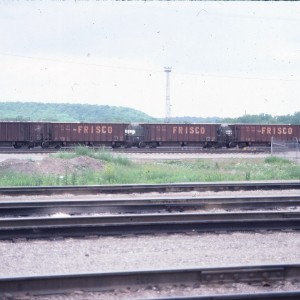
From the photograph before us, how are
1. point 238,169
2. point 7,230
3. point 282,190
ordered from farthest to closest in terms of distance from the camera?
point 238,169 < point 282,190 < point 7,230

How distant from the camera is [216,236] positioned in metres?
10.4

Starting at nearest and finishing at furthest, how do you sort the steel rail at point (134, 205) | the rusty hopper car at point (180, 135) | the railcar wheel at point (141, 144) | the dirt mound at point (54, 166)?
the steel rail at point (134, 205), the dirt mound at point (54, 166), the rusty hopper car at point (180, 135), the railcar wheel at point (141, 144)

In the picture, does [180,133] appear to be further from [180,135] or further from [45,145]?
[45,145]

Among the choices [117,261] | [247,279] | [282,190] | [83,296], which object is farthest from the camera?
[282,190]

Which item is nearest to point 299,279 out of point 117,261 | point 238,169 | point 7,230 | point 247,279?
point 247,279

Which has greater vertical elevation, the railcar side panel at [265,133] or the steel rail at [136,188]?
the railcar side panel at [265,133]

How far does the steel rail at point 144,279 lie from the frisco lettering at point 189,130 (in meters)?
42.0

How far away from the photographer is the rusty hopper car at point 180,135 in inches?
1925

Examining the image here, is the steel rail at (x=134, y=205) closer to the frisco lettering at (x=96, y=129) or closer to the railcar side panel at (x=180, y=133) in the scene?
the railcar side panel at (x=180, y=133)

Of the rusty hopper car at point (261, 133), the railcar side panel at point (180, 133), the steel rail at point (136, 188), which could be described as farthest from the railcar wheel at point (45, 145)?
the steel rail at point (136, 188)

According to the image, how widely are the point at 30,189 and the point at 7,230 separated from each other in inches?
276

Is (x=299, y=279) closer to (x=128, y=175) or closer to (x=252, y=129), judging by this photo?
(x=128, y=175)

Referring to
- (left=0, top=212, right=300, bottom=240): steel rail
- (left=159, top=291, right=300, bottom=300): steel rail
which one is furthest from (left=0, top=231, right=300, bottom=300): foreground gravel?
(left=159, top=291, right=300, bottom=300): steel rail

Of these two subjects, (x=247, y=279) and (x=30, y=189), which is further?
(x=30, y=189)
